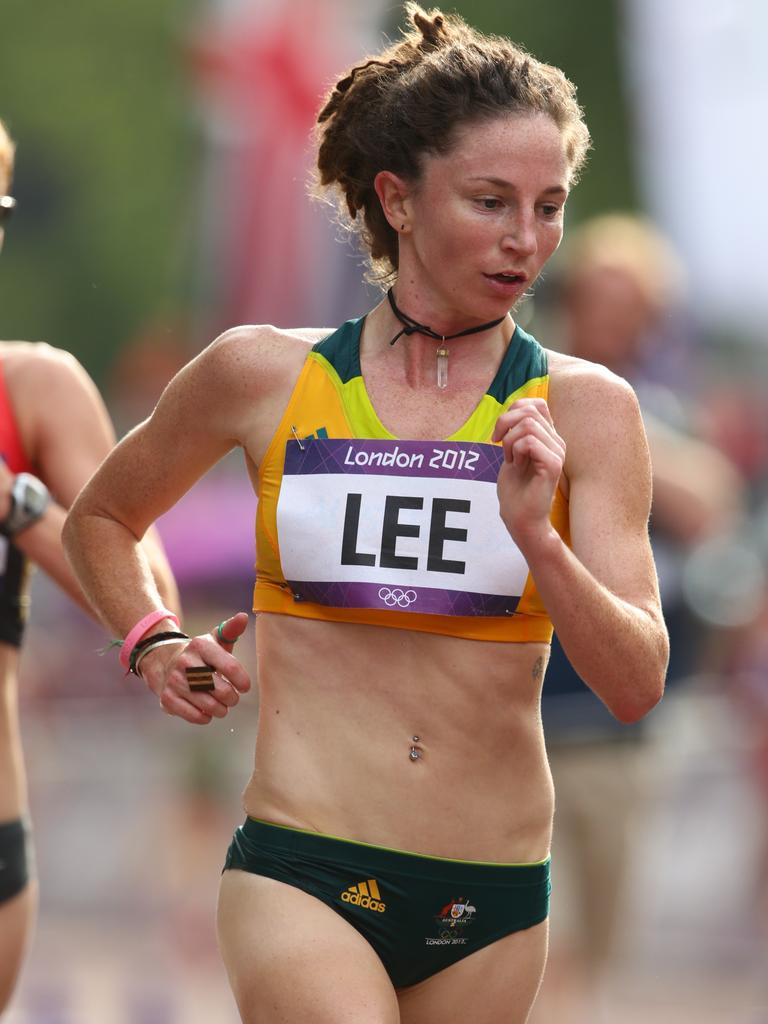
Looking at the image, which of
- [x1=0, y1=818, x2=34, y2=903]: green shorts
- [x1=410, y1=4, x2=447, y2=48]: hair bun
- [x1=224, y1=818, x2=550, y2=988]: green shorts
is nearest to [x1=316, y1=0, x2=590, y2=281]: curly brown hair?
[x1=410, y1=4, x2=447, y2=48]: hair bun

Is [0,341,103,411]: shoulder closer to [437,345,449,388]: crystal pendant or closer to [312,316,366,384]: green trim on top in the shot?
[312,316,366,384]: green trim on top

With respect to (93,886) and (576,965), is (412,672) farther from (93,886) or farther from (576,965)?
(93,886)

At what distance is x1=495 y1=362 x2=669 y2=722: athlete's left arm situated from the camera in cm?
320

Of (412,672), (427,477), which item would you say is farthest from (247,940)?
(427,477)

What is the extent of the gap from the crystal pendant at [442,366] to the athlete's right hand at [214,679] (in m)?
0.57

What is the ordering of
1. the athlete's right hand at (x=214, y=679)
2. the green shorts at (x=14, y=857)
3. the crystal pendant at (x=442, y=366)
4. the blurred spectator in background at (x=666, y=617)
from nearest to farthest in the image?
1. the athlete's right hand at (x=214, y=679)
2. the crystal pendant at (x=442, y=366)
3. the green shorts at (x=14, y=857)
4. the blurred spectator in background at (x=666, y=617)

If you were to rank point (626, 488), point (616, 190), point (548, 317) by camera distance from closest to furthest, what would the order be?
point (626, 488) → point (548, 317) → point (616, 190)

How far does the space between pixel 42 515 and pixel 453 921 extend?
1.33m

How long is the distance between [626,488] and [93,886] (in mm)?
7264

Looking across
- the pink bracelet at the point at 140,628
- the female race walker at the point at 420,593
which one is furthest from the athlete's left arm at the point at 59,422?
the female race walker at the point at 420,593

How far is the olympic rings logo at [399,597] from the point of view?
355 centimetres

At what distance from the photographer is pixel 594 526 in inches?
136

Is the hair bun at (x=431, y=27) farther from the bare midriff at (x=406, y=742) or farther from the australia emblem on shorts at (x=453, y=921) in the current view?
the australia emblem on shorts at (x=453, y=921)

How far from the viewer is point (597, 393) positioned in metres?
3.56
